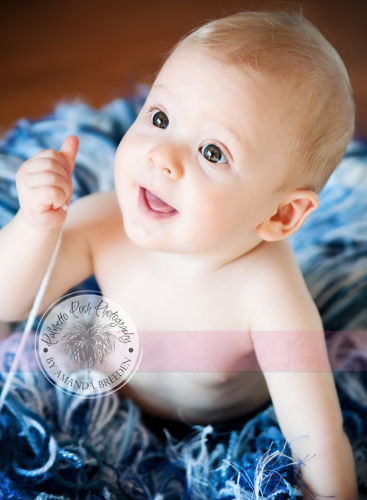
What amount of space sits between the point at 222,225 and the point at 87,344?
17 cm

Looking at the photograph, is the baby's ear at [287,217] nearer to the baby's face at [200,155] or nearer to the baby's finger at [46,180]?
the baby's face at [200,155]

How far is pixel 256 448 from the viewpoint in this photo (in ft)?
1.82

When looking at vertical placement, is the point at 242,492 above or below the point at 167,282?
below

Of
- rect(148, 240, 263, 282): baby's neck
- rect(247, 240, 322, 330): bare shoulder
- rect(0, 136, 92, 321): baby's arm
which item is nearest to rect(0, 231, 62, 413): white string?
rect(0, 136, 92, 321): baby's arm

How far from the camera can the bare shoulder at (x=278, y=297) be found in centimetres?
53

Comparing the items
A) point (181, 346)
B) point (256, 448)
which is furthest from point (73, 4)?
point (256, 448)

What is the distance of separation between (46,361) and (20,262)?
10 centimetres

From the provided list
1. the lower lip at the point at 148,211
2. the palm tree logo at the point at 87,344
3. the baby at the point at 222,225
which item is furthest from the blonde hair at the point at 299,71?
the palm tree logo at the point at 87,344

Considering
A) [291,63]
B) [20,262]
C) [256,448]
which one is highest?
[291,63]

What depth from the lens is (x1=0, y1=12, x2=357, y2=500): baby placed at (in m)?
0.45

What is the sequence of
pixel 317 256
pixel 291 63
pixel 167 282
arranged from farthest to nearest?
pixel 317 256 → pixel 167 282 → pixel 291 63

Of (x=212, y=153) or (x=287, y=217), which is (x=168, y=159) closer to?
(x=212, y=153)

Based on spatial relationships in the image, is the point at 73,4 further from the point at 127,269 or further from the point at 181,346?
the point at 181,346

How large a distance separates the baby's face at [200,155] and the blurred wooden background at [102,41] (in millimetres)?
228
